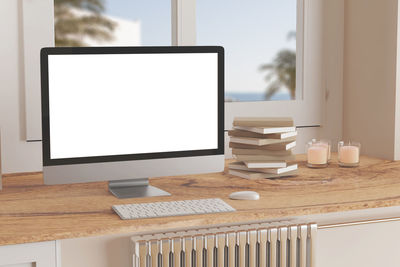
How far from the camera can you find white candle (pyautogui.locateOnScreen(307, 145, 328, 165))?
255 cm

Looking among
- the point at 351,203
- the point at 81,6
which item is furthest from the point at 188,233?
the point at 81,6

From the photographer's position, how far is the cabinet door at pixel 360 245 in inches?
108

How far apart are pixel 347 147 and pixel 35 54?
3.91ft

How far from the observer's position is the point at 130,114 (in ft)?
6.99

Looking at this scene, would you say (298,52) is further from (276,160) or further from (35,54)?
(35,54)

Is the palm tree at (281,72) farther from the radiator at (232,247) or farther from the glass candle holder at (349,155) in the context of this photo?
the radiator at (232,247)

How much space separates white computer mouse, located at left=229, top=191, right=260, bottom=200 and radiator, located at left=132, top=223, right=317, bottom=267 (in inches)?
11.2

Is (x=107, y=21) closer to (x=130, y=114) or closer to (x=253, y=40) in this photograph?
(x=253, y=40)

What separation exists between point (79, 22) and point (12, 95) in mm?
10893

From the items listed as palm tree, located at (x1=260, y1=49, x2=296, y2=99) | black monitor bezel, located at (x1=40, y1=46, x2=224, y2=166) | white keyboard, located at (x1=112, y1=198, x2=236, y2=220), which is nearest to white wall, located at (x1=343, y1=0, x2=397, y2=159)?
black monitor bezel, located at (x1=40, y1=46, x2=224, y2=166)

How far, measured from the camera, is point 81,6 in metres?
13.0

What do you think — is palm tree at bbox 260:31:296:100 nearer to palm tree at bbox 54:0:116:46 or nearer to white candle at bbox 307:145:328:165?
palm tree at bbox 54:0:116:46

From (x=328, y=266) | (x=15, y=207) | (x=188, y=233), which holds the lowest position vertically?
(x=328, y=266)

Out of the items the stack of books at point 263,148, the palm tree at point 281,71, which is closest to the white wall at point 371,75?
the stack of books at point 263,148
